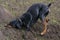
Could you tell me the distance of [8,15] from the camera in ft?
25.8

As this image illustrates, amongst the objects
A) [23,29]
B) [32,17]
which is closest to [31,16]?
[32,17]

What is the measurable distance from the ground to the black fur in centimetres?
19

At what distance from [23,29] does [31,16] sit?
48cm

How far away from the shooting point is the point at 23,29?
23.4 feet

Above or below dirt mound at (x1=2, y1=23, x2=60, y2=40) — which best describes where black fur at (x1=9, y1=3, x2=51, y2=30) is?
above

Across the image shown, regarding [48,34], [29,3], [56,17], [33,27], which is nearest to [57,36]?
[48,34]

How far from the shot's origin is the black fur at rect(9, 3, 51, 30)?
7.09 meters

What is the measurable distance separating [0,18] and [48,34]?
1.70m

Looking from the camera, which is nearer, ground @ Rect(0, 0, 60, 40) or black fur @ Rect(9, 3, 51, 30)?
ground @ Rect(0, 0, 60, 40)

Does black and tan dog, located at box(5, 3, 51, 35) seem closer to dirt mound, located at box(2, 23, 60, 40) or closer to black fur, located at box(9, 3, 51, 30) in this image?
black fur, located at box(9, 3, 51, 30)

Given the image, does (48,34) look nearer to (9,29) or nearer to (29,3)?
(9,29)

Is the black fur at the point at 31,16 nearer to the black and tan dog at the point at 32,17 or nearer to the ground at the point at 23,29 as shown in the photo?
the black and tan dog at the point at 32,17

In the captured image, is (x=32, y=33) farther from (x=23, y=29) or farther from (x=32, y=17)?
(x=32, y=17)

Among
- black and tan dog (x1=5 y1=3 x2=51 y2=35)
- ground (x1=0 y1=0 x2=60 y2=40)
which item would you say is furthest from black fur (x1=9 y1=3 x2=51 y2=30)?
ground (x1=0 y1=0 x2=60 y2=40)
